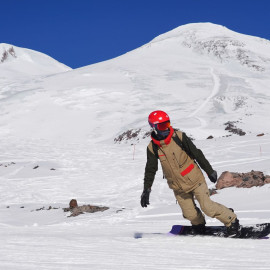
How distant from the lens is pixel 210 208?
4.83 metres

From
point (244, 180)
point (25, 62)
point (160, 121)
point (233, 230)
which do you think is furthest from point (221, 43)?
point (160, 121)

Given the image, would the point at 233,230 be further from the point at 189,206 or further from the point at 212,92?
the point at 212,92

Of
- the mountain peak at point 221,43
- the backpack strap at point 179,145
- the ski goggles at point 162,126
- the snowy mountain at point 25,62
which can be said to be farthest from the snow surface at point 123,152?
the snowy mountain at point 25,62

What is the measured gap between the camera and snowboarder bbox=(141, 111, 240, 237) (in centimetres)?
475

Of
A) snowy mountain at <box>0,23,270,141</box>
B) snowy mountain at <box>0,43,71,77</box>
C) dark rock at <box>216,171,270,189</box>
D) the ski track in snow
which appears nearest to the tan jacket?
dark rock at <box>216,171,270,189</box>

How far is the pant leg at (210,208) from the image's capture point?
4.84 metres

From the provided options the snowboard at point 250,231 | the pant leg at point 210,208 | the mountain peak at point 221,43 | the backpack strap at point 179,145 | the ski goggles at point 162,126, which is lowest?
the snowboard at point 250,231

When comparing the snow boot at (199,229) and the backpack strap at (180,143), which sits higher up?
the backpack strap at (180,143)

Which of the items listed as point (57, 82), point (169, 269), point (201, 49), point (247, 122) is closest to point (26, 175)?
point (169, 269)

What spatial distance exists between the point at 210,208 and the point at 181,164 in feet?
1.86

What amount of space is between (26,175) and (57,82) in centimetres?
3670

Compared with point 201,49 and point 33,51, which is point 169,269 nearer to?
point 201,49

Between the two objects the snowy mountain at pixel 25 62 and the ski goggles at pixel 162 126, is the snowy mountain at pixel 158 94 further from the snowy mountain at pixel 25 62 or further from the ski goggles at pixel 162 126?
the ski goggles at pixel 162 126

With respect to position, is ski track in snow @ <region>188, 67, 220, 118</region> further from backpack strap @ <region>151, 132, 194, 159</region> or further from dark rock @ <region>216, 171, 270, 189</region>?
backpack strap @ <region>151, 132, 194, 159</region>
